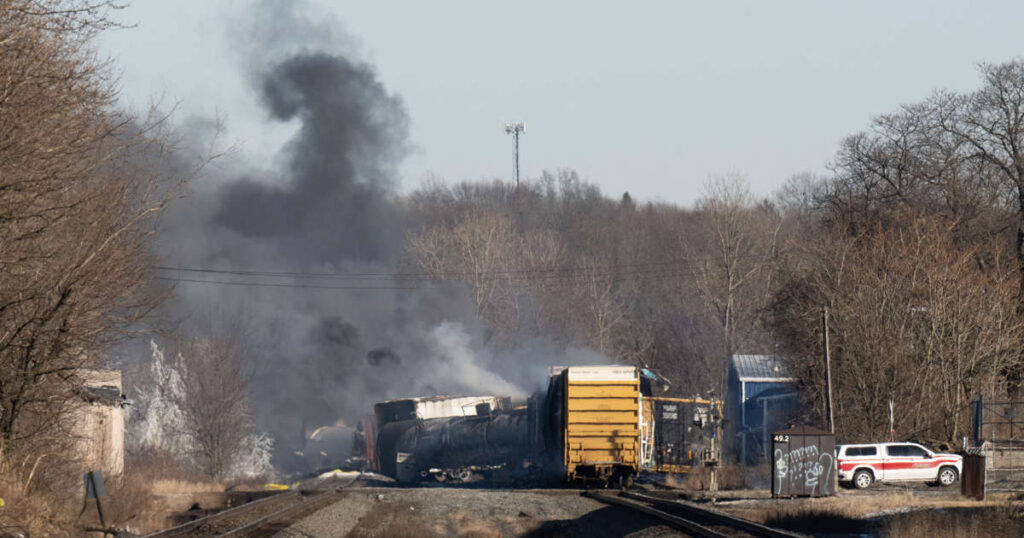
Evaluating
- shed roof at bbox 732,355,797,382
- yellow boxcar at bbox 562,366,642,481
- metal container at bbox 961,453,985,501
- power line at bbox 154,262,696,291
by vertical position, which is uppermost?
power line at bbox 154,262,696,291

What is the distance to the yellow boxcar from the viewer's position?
31000 mm

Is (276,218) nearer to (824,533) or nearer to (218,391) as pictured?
(218,391)

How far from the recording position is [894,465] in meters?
32.2

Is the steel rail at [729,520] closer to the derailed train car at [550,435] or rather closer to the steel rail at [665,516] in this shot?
the steel rail at [665,516]

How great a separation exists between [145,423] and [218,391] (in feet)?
16.4

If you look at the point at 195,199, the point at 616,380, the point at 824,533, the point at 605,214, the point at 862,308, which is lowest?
the point at 824,533

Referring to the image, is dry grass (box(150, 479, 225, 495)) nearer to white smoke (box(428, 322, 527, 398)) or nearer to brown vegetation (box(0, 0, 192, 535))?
brown vegetation (box(0, 0, 192, 535))

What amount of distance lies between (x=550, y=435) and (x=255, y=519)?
48.9ft

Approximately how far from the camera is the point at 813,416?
41969mm

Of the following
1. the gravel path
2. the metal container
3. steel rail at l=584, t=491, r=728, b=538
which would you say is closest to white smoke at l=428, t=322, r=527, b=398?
steel rail at l=584, t=491, r=728, b=538

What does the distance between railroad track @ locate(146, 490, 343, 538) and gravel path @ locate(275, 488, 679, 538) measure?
0.38 meters

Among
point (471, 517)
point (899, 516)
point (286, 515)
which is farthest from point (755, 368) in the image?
point (286, 515)

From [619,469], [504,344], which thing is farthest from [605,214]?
[619,469]

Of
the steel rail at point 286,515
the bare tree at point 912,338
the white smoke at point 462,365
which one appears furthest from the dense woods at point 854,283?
the steel rail at point 286,515
